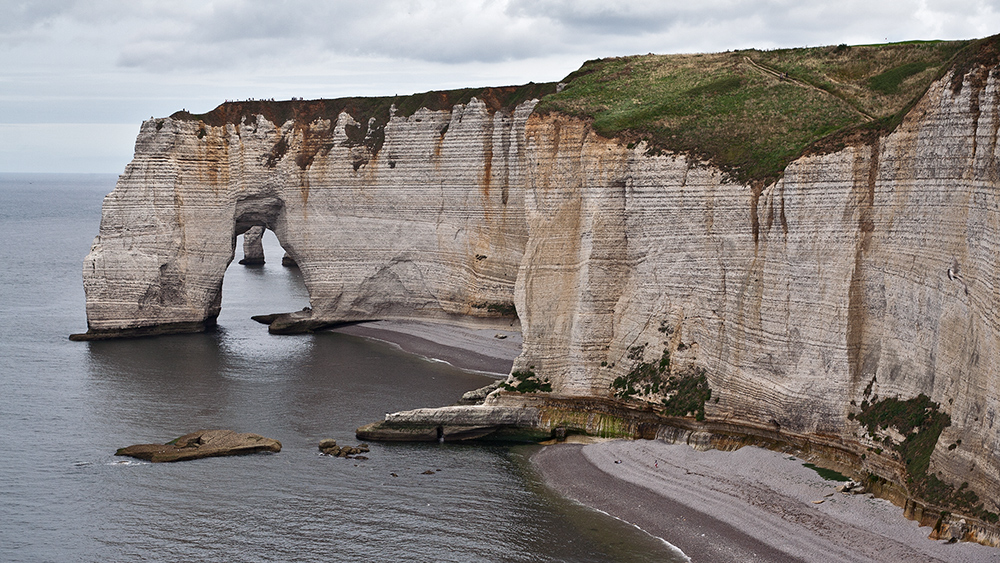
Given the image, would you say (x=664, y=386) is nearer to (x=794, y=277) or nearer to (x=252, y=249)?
(x=794, y=277)

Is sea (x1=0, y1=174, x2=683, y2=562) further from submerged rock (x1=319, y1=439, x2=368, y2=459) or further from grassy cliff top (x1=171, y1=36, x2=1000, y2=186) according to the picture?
grassy cliff top (x1=171, y1=36, x2=1000, y2=186)

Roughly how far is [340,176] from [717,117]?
88.2 ft

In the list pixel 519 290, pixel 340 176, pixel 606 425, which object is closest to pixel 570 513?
pixel 606 425

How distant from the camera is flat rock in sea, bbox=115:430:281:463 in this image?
123 feet

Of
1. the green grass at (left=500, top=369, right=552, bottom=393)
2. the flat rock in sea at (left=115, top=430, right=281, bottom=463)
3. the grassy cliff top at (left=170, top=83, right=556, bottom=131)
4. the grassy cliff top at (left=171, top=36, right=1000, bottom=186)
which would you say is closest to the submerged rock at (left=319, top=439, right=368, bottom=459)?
the flat rock in sea at (left=115, top=430, right=281, bottom=463)

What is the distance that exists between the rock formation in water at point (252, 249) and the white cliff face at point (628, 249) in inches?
1577

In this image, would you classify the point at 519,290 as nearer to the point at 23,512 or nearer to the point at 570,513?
the point at 570,513

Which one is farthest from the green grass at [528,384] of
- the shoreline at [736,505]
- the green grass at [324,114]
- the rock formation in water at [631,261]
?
the green grass at [324,114]

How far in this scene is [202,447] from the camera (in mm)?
38250

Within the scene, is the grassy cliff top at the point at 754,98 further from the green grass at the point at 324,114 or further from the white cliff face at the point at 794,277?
the green grass at the point at 324,114

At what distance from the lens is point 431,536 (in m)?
30.4

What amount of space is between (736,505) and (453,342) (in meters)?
26.8

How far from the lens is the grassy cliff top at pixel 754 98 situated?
37594 millimetres

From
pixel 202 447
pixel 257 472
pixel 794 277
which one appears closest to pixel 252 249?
pixel 202 447
